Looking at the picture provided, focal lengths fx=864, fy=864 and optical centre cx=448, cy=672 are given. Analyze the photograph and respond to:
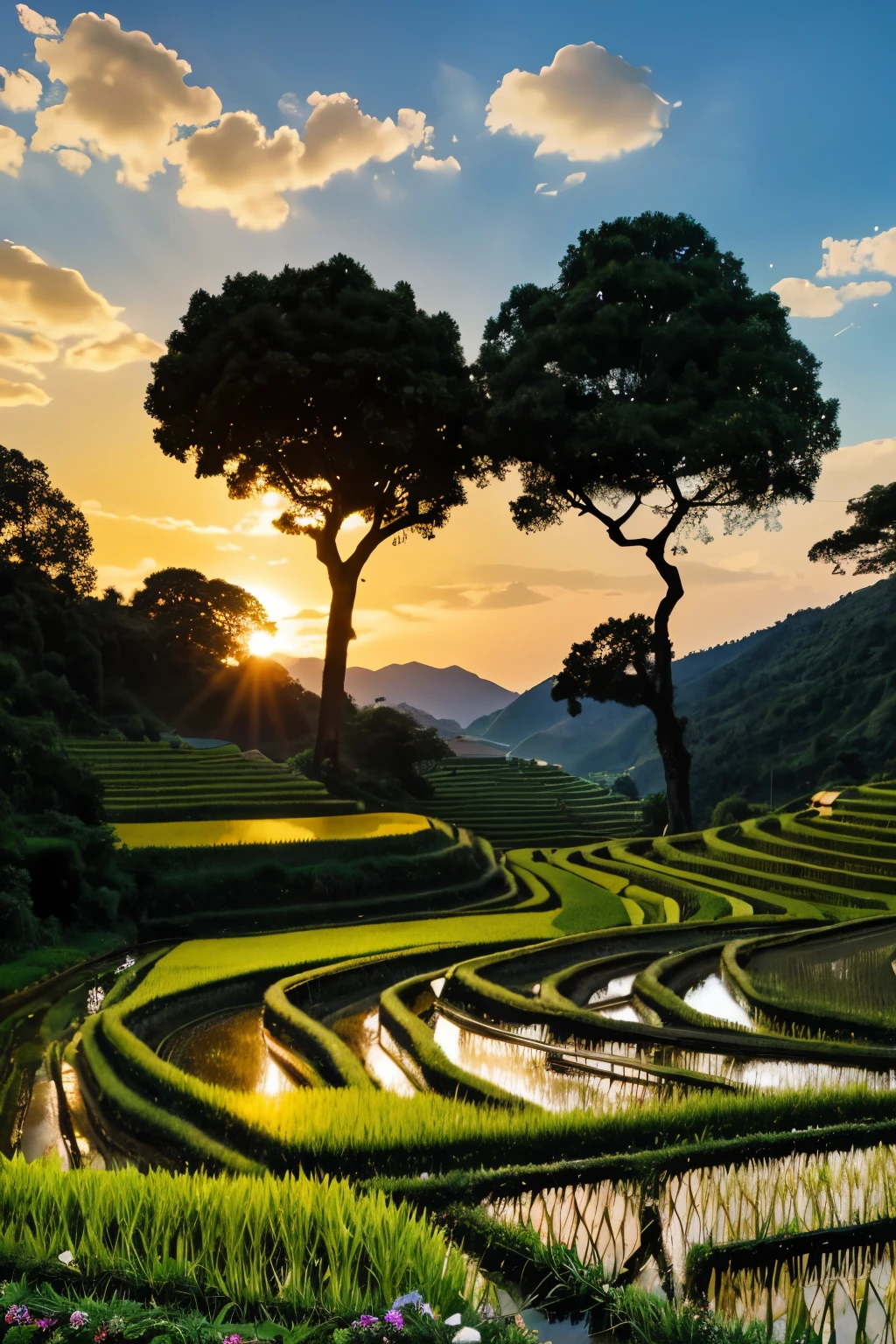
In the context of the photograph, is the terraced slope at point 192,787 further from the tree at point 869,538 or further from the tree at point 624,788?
the tree at point 624,788

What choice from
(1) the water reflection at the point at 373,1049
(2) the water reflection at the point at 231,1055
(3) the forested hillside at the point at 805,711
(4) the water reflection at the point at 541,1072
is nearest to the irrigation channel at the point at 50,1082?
(2) the water reflection at the point at 231,1055

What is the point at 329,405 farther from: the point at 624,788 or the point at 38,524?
the point at 624,788

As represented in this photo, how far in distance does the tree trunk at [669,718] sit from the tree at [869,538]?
12.7 meters

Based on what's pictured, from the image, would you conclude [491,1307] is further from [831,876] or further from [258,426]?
[258,426]

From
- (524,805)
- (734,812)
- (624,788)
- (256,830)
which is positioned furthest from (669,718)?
(624,788)

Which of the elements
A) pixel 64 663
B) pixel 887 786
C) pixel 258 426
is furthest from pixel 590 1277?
pixel 64 663

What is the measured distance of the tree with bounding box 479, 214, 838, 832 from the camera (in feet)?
85.4

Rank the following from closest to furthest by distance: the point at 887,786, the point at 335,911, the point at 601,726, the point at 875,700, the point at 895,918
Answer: the point at 895,918, the point at 335,911, the point at 887,786, the point at 875,700, the point at 601,726

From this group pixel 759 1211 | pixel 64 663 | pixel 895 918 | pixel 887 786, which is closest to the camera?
pixel 759 1211

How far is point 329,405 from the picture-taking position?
2881cm

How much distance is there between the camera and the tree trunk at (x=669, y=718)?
2841cm

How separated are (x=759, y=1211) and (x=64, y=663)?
132ft

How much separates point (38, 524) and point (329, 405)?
89.8 ft

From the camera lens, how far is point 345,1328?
2.99 m
